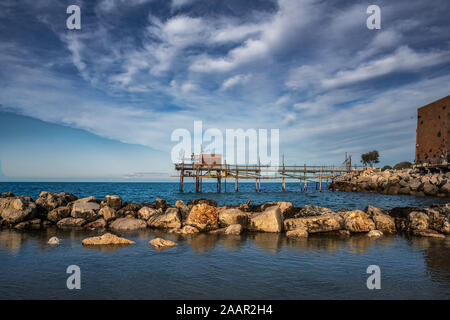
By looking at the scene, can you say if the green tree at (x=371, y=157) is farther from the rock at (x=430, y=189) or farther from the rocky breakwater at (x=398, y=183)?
the rock at (x=430, y=189)

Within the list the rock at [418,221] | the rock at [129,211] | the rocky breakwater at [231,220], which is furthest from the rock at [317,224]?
the rock at [129,211]

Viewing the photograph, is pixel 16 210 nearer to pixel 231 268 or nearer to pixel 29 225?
pixel 29 225

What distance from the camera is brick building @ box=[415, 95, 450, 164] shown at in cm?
5387

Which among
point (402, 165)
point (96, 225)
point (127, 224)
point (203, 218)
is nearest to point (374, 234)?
point (203, 218)

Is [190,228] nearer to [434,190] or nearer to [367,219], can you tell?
[367,219]

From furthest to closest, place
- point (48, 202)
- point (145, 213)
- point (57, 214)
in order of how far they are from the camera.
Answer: point (48, 202) < point (145, 213) < point (57, 214)

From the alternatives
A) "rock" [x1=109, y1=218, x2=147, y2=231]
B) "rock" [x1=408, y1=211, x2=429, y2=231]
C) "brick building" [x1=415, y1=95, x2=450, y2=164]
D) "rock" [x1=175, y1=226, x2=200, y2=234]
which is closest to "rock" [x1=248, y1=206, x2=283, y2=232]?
"rock" [x1=175, y1=226, x2=200, y2=234]

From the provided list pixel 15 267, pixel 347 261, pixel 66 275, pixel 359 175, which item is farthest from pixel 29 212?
pixel 359 175

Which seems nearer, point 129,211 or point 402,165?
point 129,211

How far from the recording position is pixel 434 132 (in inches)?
2267

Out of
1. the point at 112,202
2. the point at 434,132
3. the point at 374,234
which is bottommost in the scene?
the point at 374,234

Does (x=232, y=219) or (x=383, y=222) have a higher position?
(x=232, y=219)

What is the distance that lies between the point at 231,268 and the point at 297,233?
498 centimetres
